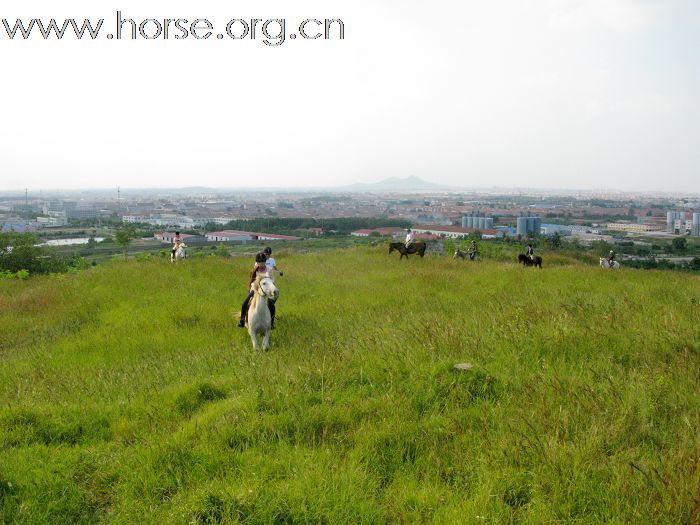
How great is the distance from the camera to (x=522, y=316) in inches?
373

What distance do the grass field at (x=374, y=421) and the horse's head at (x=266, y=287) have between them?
110 cm

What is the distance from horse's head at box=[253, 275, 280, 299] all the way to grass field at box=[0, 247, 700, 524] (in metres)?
1.10

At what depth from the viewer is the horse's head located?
367 inches

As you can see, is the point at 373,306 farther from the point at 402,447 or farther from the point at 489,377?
the point at 402,447

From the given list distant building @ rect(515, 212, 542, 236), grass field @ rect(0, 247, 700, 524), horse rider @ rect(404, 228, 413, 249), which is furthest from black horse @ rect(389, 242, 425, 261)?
distant building @ rect(515, 212, 542, 236)

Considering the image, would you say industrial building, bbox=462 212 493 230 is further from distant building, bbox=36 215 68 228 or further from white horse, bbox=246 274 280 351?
white horse, bbox=246 274 280 351

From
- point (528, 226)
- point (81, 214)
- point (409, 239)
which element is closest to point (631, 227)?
point (528, 226)

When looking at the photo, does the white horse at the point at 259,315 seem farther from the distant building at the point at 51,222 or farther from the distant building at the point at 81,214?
the distant building at the point at 81,214

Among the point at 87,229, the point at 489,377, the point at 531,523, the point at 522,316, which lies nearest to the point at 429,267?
the point at 522,316

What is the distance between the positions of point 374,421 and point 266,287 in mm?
4357

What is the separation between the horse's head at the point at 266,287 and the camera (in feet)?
30.6

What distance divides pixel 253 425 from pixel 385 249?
2215cm

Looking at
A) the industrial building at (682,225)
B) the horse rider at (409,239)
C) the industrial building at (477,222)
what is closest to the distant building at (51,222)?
the industrial building at (477,222)

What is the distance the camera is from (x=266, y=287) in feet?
30.8
